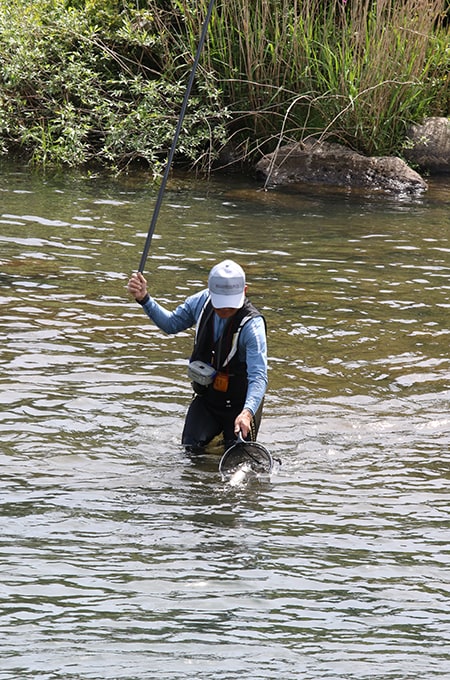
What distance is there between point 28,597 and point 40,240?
7991 millimetres

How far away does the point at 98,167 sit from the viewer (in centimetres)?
1708

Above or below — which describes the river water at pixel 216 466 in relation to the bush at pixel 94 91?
below

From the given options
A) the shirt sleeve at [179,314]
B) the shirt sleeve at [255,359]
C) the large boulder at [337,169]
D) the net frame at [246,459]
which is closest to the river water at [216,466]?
the net frame at [246,459]

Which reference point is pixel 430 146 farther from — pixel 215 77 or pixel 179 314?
pixel 179 314

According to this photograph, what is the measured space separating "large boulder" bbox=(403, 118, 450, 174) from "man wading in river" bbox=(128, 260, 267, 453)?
10254 millimetres

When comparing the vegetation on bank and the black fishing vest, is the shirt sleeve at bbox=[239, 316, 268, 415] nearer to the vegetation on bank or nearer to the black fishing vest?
the black fishing vest

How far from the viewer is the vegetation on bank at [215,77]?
53.0ft

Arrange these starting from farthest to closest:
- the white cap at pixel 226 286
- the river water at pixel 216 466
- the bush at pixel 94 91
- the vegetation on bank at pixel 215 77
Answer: the bush at pixel 94 91, the vegetation on bank at pixel 215 77, the white cap at pixel 226 286, the river water at pixel 216 466

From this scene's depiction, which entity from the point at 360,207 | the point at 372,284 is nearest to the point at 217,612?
the point at 372,284

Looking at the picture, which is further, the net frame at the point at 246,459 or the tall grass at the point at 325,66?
the tall grass at the point at 325,66

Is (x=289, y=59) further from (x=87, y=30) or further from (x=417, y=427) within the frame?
(x=417, y=427)

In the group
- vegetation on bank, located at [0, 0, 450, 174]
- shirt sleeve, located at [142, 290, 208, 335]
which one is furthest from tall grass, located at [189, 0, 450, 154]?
shirt sleeve, located at [142, 290, 208, 335]

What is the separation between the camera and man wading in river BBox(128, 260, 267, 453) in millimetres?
6867

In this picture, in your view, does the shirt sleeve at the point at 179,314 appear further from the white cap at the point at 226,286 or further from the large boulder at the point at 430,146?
the large boulder at the point at 430,146
